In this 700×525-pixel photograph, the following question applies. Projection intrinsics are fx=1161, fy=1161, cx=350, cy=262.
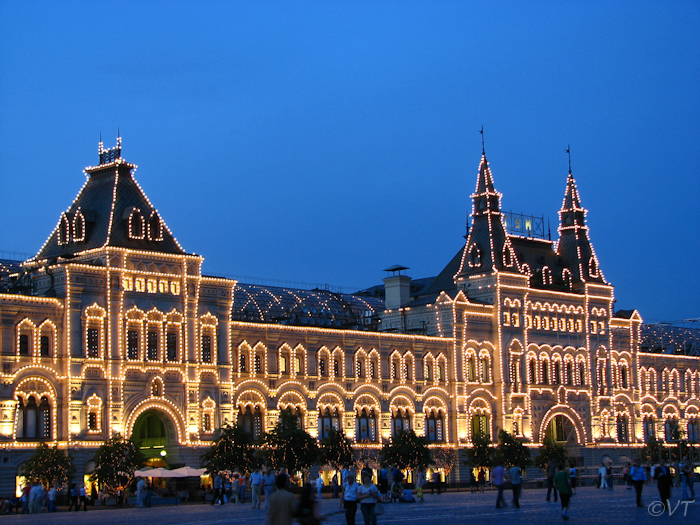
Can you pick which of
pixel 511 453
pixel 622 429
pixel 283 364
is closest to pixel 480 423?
pixel 511 453

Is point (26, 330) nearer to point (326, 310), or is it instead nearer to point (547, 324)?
point (326, 310)

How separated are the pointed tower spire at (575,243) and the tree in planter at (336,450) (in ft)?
133

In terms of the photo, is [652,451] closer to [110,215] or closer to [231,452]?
[231,452]

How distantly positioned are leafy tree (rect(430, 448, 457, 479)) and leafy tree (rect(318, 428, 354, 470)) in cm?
1486

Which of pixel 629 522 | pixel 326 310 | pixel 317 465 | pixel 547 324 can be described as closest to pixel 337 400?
pixel 317 465

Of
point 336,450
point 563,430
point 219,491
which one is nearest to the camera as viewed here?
point 219,491

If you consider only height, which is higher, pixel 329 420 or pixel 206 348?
pixel 206 348

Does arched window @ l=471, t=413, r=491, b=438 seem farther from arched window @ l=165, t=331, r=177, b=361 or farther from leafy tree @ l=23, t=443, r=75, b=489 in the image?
leafy tree @ l=23, t=443, r=75, b=489

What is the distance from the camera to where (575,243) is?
12244 cm

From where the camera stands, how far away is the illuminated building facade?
81.8 m

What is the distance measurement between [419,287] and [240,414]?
40.5 m

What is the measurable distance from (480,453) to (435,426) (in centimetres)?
669

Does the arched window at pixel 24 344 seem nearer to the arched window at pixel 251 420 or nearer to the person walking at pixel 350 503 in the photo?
the arched window at pixel 251 420

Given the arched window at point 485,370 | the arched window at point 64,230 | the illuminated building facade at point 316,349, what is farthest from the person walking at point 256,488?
the arched window at point 485,370
